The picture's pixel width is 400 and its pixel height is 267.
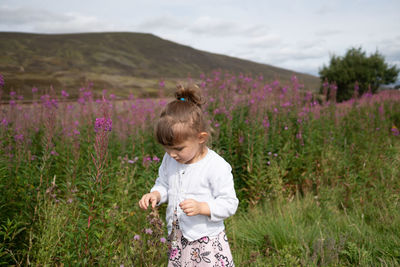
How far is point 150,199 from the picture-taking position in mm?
2035

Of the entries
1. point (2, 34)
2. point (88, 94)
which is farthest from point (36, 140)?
point (2, 34)

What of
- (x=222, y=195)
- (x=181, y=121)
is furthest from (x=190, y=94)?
(x=222, y=195)

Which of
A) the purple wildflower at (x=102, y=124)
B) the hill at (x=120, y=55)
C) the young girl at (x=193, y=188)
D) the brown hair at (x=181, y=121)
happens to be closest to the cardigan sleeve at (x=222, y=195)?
the young girl at (x=193, y=188)

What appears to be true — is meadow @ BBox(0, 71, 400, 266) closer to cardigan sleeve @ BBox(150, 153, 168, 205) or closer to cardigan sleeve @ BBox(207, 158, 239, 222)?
cardigan sleeve @ BBox(150, 153, 168, 205)

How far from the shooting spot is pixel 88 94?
5461 millimetres

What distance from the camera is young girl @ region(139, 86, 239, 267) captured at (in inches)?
75.3

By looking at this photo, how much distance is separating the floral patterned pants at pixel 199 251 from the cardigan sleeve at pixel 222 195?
226 mm

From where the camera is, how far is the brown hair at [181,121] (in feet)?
6.25

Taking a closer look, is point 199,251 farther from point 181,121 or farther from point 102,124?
point 102,124

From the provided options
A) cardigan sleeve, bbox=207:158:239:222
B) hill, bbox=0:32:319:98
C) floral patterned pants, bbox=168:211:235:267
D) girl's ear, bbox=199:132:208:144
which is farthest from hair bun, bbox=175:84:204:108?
hill, bbox=0:32:319:98

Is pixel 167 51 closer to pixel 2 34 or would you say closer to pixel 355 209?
pixel 2 34

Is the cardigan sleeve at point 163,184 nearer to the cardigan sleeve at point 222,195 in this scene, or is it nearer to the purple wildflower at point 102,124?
the cardigan sleeve at point 222,195

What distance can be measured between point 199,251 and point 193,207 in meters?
0.47

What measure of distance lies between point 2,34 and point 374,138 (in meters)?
142
